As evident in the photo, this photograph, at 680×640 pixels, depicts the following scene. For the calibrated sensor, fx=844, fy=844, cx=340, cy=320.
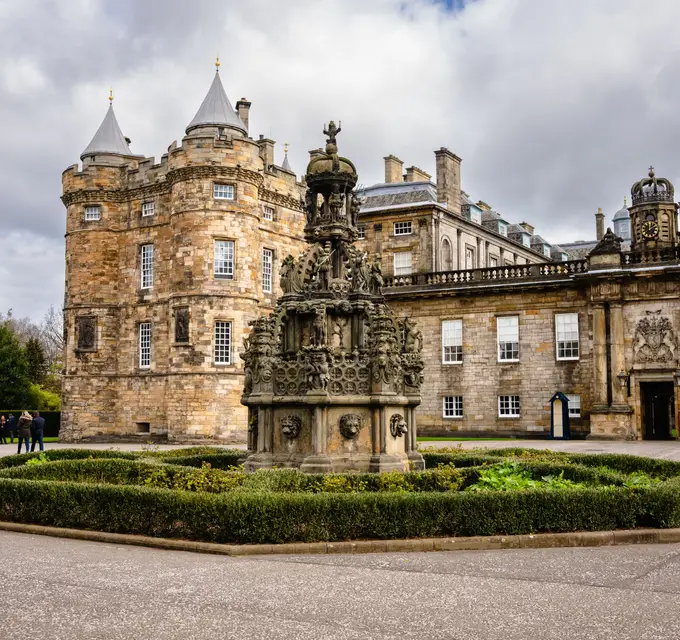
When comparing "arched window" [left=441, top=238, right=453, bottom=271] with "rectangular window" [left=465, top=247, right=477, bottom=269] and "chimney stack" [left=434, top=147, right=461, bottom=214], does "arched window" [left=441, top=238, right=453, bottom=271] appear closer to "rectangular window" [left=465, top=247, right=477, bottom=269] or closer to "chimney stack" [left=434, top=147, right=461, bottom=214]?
"chimney stack" [left=434, top=147, right=461, bottom=214]

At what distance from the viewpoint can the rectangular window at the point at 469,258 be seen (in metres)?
54.0

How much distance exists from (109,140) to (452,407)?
2340cm

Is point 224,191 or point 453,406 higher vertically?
point 224,191

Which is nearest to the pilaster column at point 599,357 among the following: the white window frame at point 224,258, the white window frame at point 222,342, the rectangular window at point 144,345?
the white window frame at point 222,342

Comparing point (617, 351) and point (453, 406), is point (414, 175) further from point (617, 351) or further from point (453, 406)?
point (617, 351)

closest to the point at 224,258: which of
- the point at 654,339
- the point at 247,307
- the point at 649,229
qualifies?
the point at 247,307

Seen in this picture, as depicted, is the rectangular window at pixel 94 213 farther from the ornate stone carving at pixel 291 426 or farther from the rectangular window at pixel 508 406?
the ornate stone carving at pixel 291 426

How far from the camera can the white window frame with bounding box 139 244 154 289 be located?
143 ft

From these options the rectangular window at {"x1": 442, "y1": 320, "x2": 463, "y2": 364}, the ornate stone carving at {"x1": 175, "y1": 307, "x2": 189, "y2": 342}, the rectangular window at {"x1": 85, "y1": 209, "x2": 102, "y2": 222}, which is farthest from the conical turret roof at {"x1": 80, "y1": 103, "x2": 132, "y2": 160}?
the rectangular window at {"x1": 442, "y1": 320, "x2": 463, "y2": 364}

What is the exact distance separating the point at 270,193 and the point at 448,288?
422 inches

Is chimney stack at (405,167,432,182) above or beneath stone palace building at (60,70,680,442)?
above

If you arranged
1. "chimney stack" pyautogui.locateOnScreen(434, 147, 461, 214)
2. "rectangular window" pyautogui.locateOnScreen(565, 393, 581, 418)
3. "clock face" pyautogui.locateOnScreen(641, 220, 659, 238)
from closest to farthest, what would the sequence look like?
1. "rectangular window" pyautogui.locateOnScreen(565, 393, 581, 418)
2. "clock face" pyautogui.locateOnScreen(641, 220, 659, 238)
3. "chimney stack" pyautogui.locateOnScreen(434, 147, 461, 214)

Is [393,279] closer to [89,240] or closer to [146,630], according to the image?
[89,240]

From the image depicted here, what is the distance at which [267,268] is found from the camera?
145 ft
